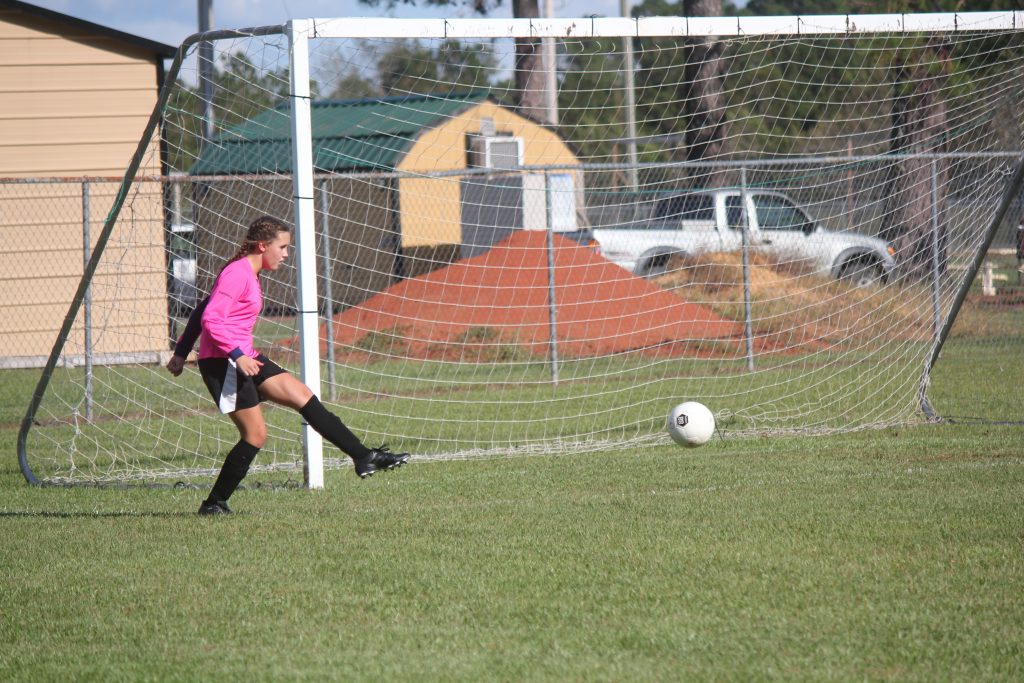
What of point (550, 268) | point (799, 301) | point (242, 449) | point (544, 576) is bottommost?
point (544, 576)

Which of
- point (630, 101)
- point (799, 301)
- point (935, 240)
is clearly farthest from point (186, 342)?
point (630, 101)

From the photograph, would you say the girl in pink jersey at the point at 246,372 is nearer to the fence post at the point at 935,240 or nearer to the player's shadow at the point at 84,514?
the player's shadow at the point at 84,514

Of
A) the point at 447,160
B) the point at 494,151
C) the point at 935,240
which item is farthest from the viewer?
the point at 494,151

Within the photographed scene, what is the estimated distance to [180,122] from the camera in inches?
334

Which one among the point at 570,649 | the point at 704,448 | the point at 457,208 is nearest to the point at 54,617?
the point at 570,649

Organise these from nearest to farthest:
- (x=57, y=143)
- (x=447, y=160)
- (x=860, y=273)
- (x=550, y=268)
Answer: (x=550, y=268), (x=860, y=273), (x=57, y=143), (x=447, y=160)

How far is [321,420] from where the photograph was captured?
6758 mm

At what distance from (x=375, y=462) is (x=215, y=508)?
0.95 m

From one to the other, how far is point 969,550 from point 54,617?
401 centimetres

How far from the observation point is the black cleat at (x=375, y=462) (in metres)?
6.79

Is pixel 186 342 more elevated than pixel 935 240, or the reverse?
pixel 935 240

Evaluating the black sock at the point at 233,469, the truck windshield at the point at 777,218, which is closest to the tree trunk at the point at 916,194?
the truck windshield at the point at 777,218

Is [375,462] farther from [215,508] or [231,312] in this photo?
[231,312]

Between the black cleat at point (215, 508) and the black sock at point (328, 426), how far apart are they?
2.24 feet
